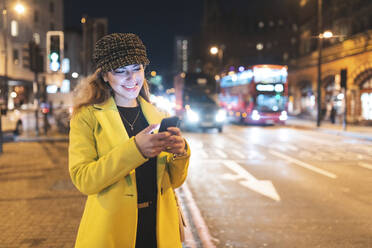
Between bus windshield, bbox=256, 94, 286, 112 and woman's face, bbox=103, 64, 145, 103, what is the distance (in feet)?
94.9

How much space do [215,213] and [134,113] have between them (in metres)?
4.84

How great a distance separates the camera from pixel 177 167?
241 centimetres

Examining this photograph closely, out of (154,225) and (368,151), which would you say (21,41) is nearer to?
(368,151)

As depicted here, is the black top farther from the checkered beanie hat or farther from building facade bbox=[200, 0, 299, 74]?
building facade bbox=[200, 0, 299, 74]

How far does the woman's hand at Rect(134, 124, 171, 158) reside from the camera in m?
2.04

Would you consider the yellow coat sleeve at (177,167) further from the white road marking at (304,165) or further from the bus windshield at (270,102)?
the bus windshield at (270,102)

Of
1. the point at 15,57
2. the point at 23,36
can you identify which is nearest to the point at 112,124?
the point at 15,57

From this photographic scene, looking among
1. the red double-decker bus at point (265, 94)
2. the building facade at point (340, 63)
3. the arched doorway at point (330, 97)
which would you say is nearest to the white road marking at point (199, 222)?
the building facade at point (340, 63)

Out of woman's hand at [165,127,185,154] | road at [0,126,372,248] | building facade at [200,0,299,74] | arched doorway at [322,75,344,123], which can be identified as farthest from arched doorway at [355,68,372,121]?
building facade at [200,0,299,74]

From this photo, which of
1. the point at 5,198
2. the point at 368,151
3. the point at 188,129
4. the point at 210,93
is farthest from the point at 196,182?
the point at 210,93

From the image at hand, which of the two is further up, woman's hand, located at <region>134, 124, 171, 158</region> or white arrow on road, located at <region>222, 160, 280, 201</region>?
woman's hand, located at <region>134, 124, 171, 158</region>

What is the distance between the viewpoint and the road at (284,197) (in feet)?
19.2

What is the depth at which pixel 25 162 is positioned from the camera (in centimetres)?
1298

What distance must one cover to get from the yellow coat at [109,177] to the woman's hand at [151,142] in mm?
33
